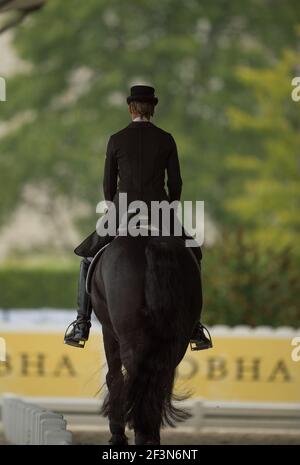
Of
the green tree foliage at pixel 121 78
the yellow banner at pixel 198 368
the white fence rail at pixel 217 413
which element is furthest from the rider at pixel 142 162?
the green tree foliage at pixel 121 78

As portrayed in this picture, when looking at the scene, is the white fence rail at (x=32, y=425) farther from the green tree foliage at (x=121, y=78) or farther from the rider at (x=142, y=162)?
the green tree foliage at (x=121, y=78)

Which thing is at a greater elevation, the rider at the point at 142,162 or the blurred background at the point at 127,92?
the blurred background at the point at 127,92

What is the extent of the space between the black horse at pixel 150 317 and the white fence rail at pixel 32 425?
1.67 feet

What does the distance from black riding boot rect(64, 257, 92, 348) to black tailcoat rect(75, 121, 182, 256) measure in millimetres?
482

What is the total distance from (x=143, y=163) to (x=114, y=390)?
5.03 ft

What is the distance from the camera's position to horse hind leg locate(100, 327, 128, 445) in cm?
836

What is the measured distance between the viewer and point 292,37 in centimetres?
3894

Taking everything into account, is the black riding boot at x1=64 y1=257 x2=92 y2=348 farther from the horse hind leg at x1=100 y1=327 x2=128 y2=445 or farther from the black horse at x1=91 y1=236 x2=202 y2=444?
the black horse at x1=91 y1=236 x2=202 y2=444

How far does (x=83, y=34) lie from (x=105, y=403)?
101 feet

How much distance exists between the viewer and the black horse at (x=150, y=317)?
7.91 m

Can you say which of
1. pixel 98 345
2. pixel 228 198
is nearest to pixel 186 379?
pixel 98 345

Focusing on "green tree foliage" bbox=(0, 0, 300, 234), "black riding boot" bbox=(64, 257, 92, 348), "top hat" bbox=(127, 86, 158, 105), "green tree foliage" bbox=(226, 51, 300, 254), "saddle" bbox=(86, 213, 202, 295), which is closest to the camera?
"saddle" bbox=(86, 213, 202, 295)

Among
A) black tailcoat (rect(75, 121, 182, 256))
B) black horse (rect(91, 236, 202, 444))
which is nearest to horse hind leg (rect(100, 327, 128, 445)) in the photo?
black horse (rect(91, 236, 202, 444))

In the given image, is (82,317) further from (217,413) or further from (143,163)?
(217,413)
